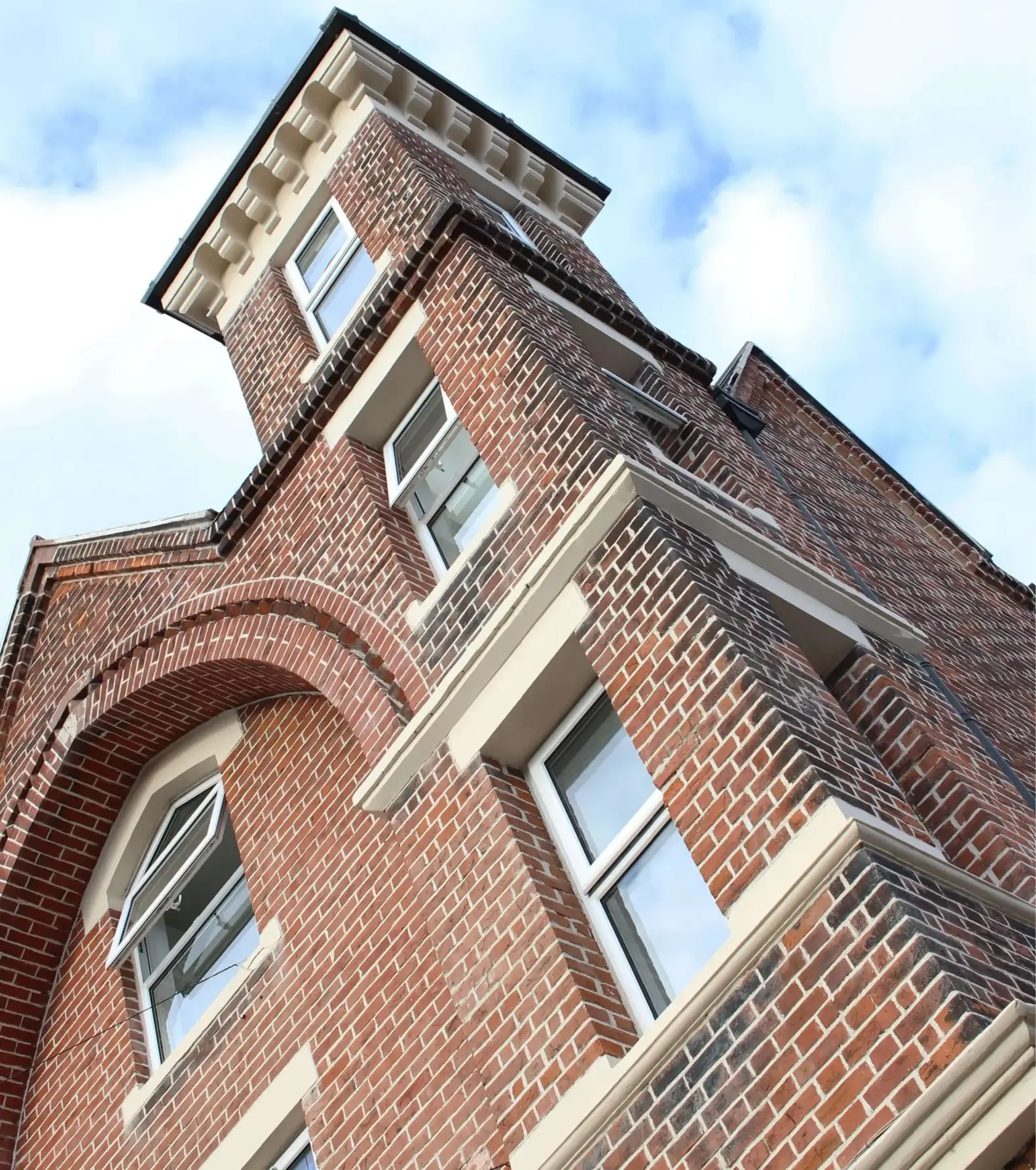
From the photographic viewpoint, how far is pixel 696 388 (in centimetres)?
1127

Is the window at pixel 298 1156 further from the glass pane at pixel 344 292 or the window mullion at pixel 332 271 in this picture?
the window mullion at pixel 332 271

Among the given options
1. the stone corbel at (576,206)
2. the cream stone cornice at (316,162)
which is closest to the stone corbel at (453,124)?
the cream stone cornice at (316,162)

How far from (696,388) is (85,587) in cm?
580

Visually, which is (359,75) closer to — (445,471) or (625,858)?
(445,471)

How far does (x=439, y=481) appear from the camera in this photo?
920 centimetres

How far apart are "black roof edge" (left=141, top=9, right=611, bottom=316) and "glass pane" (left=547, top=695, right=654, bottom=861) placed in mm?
9680

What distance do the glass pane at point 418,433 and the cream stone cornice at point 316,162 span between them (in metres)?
5.02

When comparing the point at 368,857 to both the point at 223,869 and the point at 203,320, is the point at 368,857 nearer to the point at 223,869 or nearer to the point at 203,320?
A: the point at 223,869

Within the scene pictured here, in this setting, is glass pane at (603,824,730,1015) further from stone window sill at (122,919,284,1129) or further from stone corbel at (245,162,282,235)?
stone corbel at (245,162,282,235)

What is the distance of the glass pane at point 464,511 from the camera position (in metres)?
8.74

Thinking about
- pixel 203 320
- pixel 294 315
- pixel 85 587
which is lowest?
pixel 85 587

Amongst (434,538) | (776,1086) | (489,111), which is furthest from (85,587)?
(776,1086)

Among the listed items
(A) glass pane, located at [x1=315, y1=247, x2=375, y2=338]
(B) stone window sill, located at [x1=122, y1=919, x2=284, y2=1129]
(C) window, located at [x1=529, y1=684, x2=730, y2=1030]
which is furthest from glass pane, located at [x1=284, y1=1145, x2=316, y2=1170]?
(A) glass pane, located at [x1=315, y1=247, x2=375, y2=338]

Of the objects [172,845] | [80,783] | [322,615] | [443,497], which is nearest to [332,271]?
[443,497]
